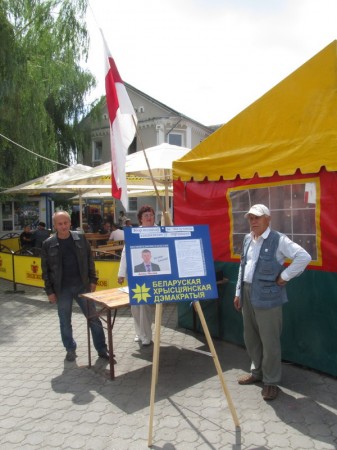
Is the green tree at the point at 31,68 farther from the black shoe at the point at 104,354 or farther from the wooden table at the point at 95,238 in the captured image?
the black shoe at the point at 104,354

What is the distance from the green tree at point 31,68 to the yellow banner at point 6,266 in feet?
14.0

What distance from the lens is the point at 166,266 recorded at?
3342 mm

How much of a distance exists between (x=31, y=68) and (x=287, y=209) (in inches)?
473

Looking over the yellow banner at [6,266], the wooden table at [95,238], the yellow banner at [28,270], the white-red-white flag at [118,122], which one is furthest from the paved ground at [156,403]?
the wooden table at [95,238]

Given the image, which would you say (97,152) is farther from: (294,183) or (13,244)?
(294,183)

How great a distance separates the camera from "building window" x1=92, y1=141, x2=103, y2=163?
26.1 m

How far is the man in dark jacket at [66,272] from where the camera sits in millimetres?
4676

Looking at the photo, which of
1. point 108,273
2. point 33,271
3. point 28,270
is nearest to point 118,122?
point 108,273

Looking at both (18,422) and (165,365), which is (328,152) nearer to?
(165,365)

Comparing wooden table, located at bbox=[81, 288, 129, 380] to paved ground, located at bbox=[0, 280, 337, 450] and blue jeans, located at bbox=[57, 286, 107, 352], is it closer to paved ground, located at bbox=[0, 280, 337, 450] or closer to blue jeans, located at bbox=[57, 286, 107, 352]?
blue jeans, located at bbox=[57, 286, 107, 352]

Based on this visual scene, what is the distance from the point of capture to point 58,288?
15.5 feet

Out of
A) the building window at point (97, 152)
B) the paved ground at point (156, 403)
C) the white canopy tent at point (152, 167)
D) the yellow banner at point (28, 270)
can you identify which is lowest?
the paved ground at point (156, 403)

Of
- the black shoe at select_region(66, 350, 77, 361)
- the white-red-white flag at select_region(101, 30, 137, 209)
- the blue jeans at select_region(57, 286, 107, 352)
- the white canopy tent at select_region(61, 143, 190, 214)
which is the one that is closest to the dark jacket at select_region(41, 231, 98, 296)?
the blue jeans at select_region(57, 286, 107, 352)

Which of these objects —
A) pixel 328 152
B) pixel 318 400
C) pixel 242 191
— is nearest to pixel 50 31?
pixel 242 191
